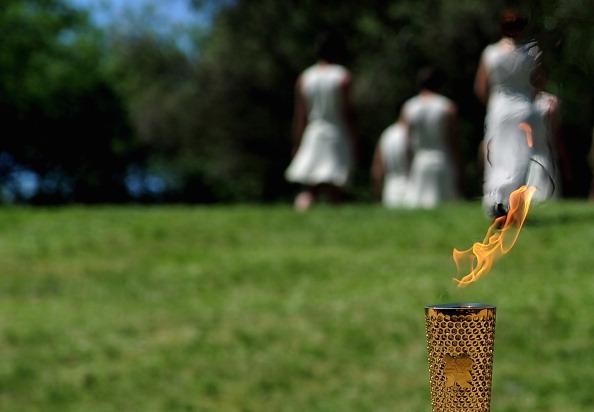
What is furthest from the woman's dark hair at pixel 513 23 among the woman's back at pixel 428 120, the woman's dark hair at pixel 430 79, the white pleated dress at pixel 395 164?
the white pleated dress at pixel 395 164

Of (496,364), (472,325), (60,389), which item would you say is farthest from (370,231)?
(472,325)

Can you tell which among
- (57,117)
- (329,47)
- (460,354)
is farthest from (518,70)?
(57,117)

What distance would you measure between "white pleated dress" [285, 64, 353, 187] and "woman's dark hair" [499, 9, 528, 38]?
10.9 m

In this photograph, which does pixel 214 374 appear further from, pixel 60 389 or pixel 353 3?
pixel 353 3

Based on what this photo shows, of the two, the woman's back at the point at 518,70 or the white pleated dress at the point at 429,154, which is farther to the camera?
the white pleated dress at the point at 429,154

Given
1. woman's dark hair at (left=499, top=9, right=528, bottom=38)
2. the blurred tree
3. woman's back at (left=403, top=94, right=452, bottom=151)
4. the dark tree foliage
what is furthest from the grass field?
the blurred tree

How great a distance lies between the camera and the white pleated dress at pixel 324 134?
13406mm

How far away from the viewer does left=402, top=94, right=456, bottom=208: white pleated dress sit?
13.6 metres

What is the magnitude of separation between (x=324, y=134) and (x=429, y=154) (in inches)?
50.0

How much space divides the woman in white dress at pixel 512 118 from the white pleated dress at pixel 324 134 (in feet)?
35.1

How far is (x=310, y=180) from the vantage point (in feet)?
47.0

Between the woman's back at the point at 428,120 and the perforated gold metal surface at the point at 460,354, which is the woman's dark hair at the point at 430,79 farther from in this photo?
the perforated gold metal surface at the point at 460,354

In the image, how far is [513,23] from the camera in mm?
2316

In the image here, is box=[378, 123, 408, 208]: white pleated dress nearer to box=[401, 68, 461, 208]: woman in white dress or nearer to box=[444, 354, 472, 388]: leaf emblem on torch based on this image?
box=[401, 68, 461, 208]: woman in white dress
